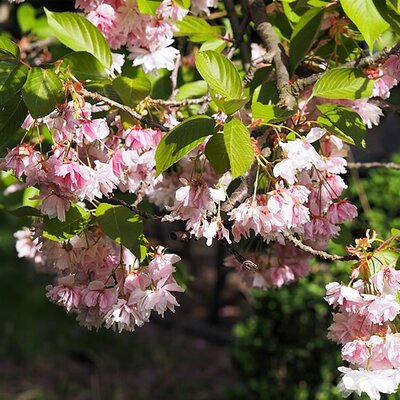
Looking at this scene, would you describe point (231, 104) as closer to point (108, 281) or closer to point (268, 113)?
point (268, 113)

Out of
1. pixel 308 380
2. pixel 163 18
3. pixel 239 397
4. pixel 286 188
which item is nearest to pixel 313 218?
pixel 286 188

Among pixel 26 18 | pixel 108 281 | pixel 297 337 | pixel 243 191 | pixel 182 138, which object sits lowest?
pixel 297 337

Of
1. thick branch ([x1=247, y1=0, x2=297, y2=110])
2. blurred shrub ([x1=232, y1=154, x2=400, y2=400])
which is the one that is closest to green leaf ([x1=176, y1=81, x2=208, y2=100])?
thick branch ([x1=247, y1=0, x2=297, y2=110])

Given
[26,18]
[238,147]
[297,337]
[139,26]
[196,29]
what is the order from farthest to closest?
1. [297,337]
2. [26,18]
3. [196,29]
4. [139,26]
5. [238,147]

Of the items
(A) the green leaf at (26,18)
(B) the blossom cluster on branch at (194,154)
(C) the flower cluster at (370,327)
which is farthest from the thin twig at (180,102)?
(A) the green leaf at (26,18)

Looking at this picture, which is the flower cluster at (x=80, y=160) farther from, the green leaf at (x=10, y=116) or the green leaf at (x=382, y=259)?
the green leaf at (x=382, y=259)

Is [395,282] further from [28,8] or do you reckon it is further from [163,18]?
[28,8]

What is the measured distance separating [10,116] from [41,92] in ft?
0.50

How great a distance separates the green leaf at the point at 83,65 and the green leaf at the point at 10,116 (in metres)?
0.14

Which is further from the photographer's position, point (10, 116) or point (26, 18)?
point (26, 18)

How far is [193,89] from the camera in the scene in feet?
6.81

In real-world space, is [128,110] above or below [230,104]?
below

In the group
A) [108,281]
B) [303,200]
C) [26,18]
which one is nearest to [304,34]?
[303,200]

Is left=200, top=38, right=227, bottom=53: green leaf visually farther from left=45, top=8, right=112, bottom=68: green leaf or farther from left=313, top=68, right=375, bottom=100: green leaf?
left=313, top=68, right=375, bottom=100: green leaf
